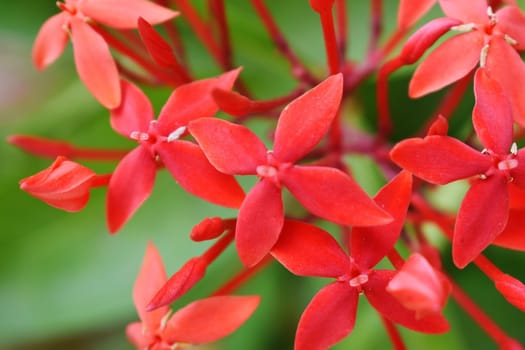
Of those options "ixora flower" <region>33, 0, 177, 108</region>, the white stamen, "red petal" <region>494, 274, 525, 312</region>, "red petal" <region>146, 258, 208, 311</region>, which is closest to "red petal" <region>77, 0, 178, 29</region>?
"ixora flower" <region>33, 0, 177, 108</region>

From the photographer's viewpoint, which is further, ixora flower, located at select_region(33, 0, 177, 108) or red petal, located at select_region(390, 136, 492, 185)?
ixora flower, located at select_region(33, 0, 177, 108)

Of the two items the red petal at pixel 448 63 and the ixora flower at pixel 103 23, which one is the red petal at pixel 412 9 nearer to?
the red petal at pixel 448 63

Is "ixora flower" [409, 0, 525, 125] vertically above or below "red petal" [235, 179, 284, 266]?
above

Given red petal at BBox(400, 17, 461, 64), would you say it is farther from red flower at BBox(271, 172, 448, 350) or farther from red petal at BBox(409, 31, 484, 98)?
red flower at BBox(271, 172, 448, 350)

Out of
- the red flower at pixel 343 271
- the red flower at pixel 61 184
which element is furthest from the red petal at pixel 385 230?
the red flower at pixel 61 184

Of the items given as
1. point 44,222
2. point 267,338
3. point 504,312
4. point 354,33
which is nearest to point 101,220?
point 44,222

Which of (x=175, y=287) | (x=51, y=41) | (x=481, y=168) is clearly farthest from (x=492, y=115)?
(x=51, y=41)

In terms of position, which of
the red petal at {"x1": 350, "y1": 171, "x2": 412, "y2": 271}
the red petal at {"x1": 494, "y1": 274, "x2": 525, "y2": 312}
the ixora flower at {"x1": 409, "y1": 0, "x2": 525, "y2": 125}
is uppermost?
the ixora flower at {"x1": 409, "y1": 0, "x2": 525, "y2": 125}
